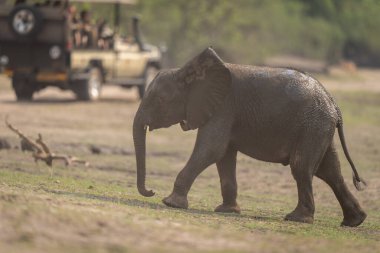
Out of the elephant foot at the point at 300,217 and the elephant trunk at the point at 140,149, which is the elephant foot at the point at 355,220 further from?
the elephant trunk at the point at 140,149

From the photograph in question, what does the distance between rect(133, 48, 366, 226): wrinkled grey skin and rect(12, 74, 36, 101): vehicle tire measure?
1498cm

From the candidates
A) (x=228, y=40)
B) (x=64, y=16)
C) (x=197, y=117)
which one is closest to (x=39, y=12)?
(x=64, y=16)

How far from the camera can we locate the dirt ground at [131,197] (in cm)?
854

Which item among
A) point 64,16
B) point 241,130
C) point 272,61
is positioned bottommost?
point 272,61

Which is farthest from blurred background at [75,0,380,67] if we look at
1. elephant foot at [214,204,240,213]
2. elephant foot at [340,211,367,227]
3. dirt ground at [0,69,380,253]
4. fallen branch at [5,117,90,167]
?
elephant foot at [340,211,367,227]

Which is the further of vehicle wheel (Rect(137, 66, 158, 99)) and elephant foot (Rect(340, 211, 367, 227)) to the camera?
vehicle wheel (Rect(137, 66, 158, 99))

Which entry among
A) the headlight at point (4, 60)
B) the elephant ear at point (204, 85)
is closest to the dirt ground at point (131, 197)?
the headlight at point (4, 60)

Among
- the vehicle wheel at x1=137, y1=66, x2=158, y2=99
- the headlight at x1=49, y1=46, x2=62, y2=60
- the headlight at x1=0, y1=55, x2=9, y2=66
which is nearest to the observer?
the headlight at x1=49, y1=46, x2=62, y2=60

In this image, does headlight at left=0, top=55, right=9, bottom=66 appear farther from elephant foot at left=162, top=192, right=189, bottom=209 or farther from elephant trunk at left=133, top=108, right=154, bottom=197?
elephant foot at left=162, top=192, right=189, bottom=209

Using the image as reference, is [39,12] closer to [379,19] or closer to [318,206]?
[318,206]

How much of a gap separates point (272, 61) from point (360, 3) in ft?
21.4

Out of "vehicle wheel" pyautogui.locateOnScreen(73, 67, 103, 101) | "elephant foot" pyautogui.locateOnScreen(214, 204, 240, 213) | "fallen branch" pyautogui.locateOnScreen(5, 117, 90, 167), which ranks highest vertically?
"elephant foot" pyautogui.locateOnScreen(214, 204, 240, 213)

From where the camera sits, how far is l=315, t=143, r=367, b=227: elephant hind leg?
12656mm

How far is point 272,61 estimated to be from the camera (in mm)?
58219
